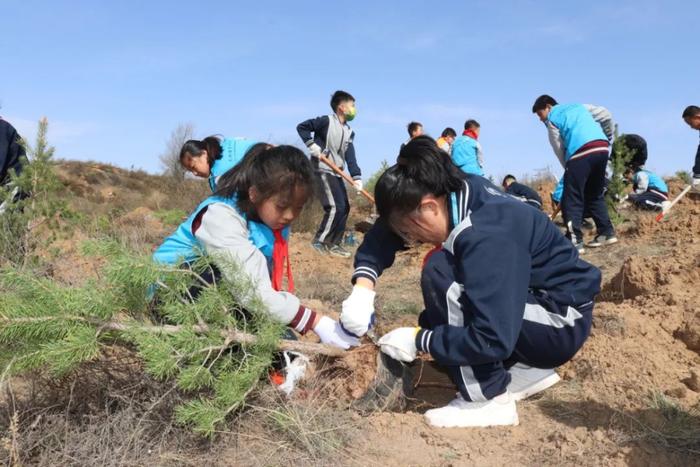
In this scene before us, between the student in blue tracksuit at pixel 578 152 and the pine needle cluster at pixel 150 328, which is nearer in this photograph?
the pine needle cluster at pixel 150 328

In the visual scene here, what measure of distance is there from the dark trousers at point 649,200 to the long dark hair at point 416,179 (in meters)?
7.86

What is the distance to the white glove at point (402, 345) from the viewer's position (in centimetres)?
223

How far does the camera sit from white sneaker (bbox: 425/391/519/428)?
7.15 feet

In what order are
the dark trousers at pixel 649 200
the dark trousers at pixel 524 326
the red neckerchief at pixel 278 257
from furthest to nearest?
1. the dark trousers at pixel 649 200
2. the red neckerchief at pixel 278 257
3. the dark trousers at pixel 524 326

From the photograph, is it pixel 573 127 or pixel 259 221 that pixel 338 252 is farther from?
pixel 259 221

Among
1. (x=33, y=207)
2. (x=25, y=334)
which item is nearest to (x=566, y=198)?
(x=33, y=207)

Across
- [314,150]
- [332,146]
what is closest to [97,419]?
[314,150]

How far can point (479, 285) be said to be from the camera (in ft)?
6.44

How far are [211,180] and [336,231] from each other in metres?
3.04

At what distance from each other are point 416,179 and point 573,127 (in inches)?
177

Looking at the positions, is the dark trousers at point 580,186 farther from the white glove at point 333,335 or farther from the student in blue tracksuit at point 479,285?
the white glove at point 333,335

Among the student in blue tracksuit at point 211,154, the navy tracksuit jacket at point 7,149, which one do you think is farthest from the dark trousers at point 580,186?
the navy tracksuit jacket at point 7,149

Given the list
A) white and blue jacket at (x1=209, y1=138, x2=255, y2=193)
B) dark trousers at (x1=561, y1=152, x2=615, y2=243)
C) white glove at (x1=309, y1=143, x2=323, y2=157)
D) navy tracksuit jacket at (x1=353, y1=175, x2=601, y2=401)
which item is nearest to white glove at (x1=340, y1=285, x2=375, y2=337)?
navy tracksuit jacket at (x1=353, y1=175, x2=601, y2=401)

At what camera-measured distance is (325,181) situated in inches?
284
